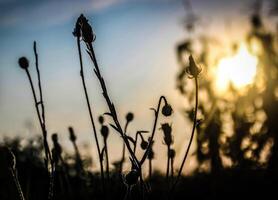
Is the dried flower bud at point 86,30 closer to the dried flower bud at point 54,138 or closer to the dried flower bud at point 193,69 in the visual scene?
the dried flower bud at point 193,69

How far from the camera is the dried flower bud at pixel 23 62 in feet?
7.52

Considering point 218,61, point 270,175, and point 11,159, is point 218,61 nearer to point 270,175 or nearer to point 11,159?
point 270,175

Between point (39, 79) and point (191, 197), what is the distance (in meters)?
2.78

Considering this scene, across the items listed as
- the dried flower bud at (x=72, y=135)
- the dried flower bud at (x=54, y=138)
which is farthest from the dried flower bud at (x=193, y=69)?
the dried flower bud at (x=72, y=135)

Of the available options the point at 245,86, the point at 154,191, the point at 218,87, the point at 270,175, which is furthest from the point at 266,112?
the point at 154,191

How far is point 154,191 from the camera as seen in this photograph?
15.1ft

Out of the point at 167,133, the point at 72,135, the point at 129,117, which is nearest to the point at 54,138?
the point at 72,135

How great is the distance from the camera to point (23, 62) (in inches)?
90.6

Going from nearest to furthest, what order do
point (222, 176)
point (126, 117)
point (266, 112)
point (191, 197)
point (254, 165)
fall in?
point (126, 117) → point (191, 197) → point (222, 176) → point (254, 165) → point (266, 112)

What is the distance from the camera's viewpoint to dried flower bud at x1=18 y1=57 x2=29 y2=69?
2293 mm

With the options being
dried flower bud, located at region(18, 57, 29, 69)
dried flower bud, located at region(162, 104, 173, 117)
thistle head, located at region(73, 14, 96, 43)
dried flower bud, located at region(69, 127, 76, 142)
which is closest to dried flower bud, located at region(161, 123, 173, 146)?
dried flower bud, located at region(162, 104, 173, 117)

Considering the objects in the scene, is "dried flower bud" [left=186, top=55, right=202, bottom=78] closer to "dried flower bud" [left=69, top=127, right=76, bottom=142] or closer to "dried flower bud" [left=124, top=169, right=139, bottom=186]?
"dried flower bud" [left=124, top=169, right=139, bottom=186]

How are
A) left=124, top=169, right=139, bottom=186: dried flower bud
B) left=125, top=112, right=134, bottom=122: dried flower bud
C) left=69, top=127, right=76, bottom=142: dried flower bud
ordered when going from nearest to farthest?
left=124, top=169, right=139, bottom=186: dried flower bud, left=125, top=112, right=134, bottom=122: dried flower bud, left=69, top=127, right=76, bottom=142: dried flower bud

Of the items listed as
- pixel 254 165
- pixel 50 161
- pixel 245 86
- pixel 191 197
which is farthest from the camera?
pixel 245 86
